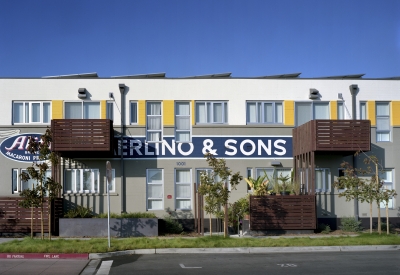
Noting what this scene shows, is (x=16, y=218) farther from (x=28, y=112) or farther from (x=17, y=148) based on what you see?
(x=28, y=112)

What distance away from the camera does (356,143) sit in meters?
22.7

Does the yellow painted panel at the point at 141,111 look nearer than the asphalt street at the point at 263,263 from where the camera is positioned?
No

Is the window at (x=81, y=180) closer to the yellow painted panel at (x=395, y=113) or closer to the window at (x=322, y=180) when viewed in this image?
the window at (x=322, y=180)

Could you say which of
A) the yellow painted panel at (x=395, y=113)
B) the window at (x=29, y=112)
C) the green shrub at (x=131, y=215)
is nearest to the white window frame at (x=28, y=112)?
the window at (x=29, y=112)

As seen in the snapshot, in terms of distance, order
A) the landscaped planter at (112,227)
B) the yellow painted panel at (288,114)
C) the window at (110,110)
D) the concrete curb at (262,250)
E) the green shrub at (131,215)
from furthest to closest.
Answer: the yellow painted panel at (288,114)
the window at (110,110)
the green shrub at (131,215)
the landscaped planter at (112,227)
the concrete curb at (262,250)

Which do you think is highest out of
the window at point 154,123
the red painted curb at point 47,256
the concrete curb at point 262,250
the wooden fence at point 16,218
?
the window at point 154,123

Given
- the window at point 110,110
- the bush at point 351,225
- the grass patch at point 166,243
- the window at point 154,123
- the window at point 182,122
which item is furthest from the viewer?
the window at point 182,122

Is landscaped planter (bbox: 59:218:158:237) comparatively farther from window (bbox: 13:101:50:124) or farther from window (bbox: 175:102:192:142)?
window (bbox: 13:101:50:124)

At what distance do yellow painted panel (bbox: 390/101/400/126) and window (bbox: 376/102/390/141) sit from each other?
19 cm

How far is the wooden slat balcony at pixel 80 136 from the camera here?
2244 centimetres

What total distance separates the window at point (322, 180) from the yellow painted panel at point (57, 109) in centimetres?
1153

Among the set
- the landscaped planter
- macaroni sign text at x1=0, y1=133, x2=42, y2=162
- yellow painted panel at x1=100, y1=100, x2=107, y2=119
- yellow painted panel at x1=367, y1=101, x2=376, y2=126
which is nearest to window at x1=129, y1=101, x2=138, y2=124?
yellow painted panel at x1=100, y1=100, x2=107, y2=119

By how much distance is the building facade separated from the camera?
2430 centimetres

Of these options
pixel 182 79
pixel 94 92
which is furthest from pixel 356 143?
pixel 94 92
